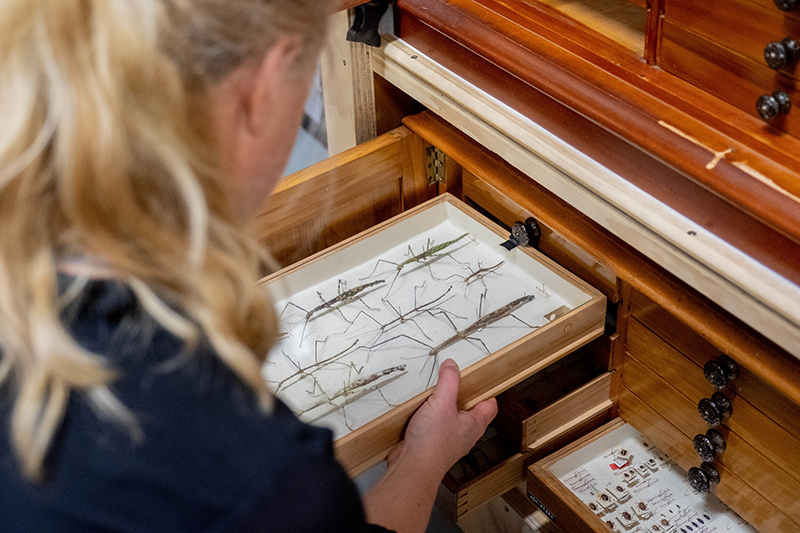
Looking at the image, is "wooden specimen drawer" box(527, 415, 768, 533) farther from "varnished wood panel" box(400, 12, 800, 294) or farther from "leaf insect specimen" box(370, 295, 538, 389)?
"varnished wood panel" box(400, 12, 800, 294)

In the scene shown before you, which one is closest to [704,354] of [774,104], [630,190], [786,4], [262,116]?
[630,190]

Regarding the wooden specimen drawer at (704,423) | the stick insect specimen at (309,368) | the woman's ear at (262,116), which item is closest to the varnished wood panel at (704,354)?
the wooden specimen drawer at (704,423)

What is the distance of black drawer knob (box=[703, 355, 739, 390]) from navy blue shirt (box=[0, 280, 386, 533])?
697 millimetres

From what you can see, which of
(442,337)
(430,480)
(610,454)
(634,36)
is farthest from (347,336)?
(634,36)

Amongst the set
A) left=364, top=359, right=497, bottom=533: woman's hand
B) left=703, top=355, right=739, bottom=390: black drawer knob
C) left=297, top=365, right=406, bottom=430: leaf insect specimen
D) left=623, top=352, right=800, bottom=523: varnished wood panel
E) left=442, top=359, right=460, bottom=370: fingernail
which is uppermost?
left=442, top=359, right=460, bottom=370: fingernail

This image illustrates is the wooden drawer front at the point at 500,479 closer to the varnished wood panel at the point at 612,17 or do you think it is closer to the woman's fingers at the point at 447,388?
the woman's fingers at the point at 447,388

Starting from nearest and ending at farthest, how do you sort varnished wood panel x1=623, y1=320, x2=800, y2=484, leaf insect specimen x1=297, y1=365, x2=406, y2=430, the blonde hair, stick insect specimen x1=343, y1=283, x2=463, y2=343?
the blonde hair < varnished wood panel x1=623, y1=320, x2=800, y2=484 < leaf insect specimen x1=297, y1=365, x2=406, y2=430 < stick insect specimen x1=343, y1=283, x2=463, y2=343

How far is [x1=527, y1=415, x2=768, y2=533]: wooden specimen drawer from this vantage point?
4.09 ft

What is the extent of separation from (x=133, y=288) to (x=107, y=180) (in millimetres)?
73

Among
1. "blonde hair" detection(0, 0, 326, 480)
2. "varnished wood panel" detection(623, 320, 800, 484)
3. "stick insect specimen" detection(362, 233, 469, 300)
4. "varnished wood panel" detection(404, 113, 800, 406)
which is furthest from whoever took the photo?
"stick insect specimen" detection(362, 233, 469, 300)

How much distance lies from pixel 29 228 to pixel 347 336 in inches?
31.8

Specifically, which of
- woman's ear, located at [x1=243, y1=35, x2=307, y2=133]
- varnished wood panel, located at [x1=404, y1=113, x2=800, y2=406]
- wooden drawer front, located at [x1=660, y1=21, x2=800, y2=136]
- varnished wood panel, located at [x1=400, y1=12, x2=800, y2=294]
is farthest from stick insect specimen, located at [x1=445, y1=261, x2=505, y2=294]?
woman's ear, located at [x1=243, y1=35, x2=307, y2=133]

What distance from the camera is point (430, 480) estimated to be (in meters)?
0.99

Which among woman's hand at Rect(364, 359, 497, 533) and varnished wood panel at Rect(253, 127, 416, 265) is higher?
varnished wood panel at Rect(253, 127, 416, 265)
